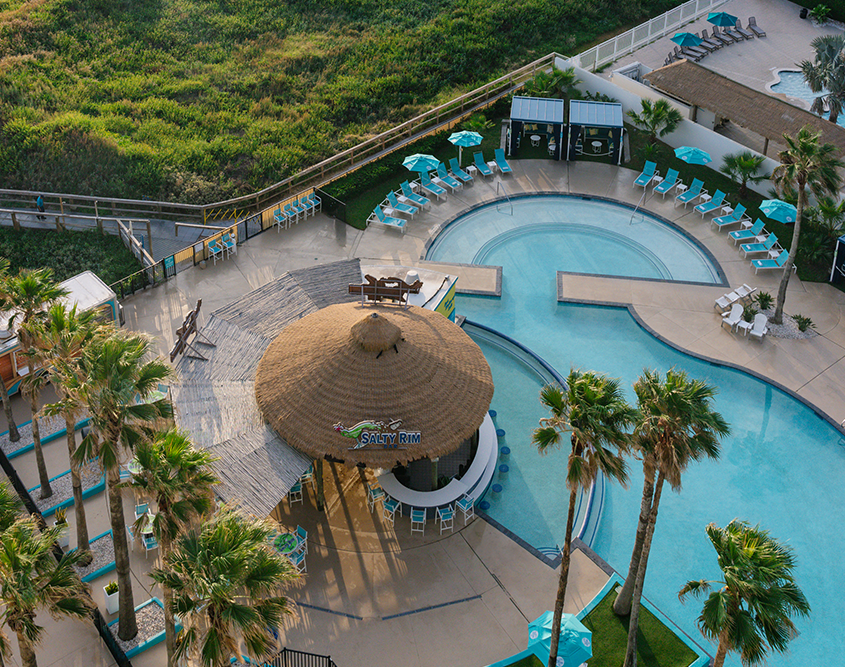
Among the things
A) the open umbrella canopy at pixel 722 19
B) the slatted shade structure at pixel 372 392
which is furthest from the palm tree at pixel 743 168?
the slatted shade structure at pixel 372 392

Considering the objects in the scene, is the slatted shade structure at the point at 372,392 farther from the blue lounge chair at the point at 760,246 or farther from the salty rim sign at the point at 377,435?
the blue lounge chair at the point at 760,246

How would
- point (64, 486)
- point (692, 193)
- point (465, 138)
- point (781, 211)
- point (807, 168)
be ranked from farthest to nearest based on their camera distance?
point (465, 138), point (692, 193), point (781, 211), point (807, 168), point (64, 486)

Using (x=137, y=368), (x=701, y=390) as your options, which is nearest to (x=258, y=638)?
(x=137, y=368)

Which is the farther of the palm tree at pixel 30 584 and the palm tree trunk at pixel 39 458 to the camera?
the palm tree trunk at pixel 39 458

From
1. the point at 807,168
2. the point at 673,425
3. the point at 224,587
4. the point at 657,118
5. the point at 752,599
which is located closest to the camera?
the point at 224,587

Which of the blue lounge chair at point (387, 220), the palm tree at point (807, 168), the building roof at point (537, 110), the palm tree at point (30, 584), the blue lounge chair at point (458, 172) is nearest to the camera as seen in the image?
the palm tree at point (30, 584)

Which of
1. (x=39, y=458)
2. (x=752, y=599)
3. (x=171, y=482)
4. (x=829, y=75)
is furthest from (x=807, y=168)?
(x=39, y=458)

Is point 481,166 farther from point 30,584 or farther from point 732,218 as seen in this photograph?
point 30,584
